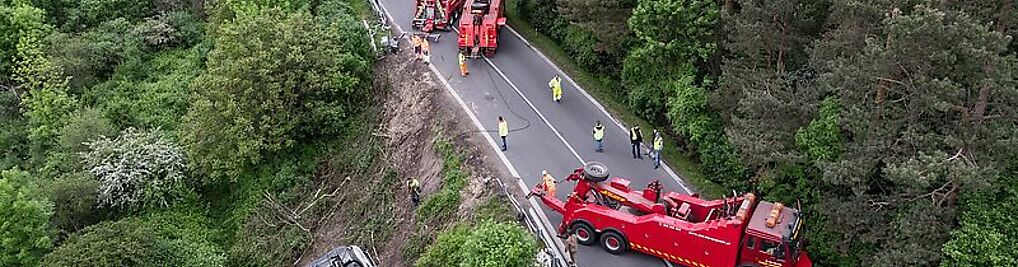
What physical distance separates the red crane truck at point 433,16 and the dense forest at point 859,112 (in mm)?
12986

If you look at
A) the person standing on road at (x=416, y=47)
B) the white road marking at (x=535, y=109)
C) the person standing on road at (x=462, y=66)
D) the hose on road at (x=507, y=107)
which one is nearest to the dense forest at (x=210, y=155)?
the person standing on road at (x=416, y=47)

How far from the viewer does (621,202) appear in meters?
24.2

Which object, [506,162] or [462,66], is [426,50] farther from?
[506,162]

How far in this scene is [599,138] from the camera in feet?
96.3

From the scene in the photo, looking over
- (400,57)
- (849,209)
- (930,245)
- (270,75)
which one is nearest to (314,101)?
(270,75)

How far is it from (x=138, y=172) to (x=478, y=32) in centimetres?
1529

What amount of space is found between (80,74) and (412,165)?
24.6 metres

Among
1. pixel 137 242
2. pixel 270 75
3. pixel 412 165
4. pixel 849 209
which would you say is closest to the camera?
pixel 849 209

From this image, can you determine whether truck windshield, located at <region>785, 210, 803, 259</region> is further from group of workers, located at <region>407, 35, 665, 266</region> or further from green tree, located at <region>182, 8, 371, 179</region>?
green tree, located at <region>182, 8, 371, 179</region>

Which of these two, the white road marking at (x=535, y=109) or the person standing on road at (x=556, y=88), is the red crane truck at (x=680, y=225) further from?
the person standing on road at (x=556, y=88)

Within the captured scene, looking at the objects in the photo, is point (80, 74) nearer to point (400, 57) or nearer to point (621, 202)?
point (400, 57)

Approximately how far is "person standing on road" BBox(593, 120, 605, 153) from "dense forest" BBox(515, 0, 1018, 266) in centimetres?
256

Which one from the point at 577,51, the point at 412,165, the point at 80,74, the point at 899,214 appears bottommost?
the point at 80,74

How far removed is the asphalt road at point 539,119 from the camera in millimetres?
28312
